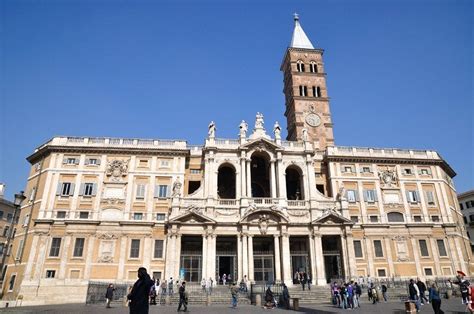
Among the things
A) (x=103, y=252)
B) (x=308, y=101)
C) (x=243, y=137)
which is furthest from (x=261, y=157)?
(x=103, y=252)

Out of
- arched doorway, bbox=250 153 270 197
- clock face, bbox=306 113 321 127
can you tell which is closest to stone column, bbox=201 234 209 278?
arched doorway, bbox=250 153 270 197

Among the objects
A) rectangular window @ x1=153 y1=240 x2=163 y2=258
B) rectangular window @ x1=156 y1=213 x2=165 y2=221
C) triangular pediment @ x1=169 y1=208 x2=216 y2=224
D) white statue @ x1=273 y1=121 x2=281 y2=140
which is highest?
white statue @ x1=273 y1=121 x2=281 y2=140

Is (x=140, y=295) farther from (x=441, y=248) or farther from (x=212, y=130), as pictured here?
(x=441, y=248)

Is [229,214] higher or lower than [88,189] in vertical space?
lower

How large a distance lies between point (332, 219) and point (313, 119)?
18.3 metres

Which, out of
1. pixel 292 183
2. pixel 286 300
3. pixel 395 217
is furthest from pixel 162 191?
pixel 395 217

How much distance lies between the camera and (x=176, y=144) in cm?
4034

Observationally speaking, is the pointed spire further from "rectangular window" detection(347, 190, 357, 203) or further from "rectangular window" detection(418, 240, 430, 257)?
"rectangular window" detection(418, 240, 430, 257)

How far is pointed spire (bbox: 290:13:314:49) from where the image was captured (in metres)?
57.2

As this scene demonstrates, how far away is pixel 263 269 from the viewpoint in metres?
34.5

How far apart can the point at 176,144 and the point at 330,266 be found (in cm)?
2300

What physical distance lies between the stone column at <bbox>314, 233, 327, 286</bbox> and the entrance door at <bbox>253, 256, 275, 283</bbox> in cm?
460

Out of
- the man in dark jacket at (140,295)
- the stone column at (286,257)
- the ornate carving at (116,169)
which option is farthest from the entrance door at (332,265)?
the man in dark jacket at (140,295)

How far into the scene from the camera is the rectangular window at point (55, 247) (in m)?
33.5
